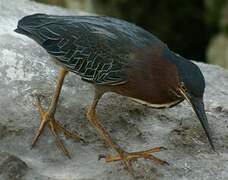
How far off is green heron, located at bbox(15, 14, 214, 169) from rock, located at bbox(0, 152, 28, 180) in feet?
1.21

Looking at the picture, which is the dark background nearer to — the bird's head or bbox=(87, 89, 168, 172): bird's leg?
bbox=(87, 89, 168, 172): bird's leg

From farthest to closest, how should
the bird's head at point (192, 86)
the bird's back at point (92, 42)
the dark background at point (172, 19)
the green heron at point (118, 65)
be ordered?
1. the dark background at point (172, 19)
2. the bird's back at point (92, 42)
3. the green heron at point (118, 65)
4. the bird's head at point (192, 86)

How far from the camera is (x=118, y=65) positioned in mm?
4074

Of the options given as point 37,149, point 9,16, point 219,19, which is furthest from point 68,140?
point 219,19

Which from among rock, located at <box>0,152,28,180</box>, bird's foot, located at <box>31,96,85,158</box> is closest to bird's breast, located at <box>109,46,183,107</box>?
bird's foot, located at <box>31,96,85,158</box>

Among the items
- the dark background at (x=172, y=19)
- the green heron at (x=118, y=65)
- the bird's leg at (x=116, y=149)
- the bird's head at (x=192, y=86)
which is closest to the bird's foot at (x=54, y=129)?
the green heron at (x=118, y=65)

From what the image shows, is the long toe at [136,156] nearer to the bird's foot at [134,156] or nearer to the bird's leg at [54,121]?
the bird's foot at [134,156]

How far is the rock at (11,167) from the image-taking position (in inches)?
148

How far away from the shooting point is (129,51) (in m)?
4.07

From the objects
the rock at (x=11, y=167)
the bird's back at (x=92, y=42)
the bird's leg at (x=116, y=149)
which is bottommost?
the rock at (x=11, y=167)

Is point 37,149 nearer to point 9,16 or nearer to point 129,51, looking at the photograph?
point 129,51

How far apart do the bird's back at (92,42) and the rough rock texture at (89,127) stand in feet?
1.33

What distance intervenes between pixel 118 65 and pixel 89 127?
529mm

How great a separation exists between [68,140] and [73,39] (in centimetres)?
62
